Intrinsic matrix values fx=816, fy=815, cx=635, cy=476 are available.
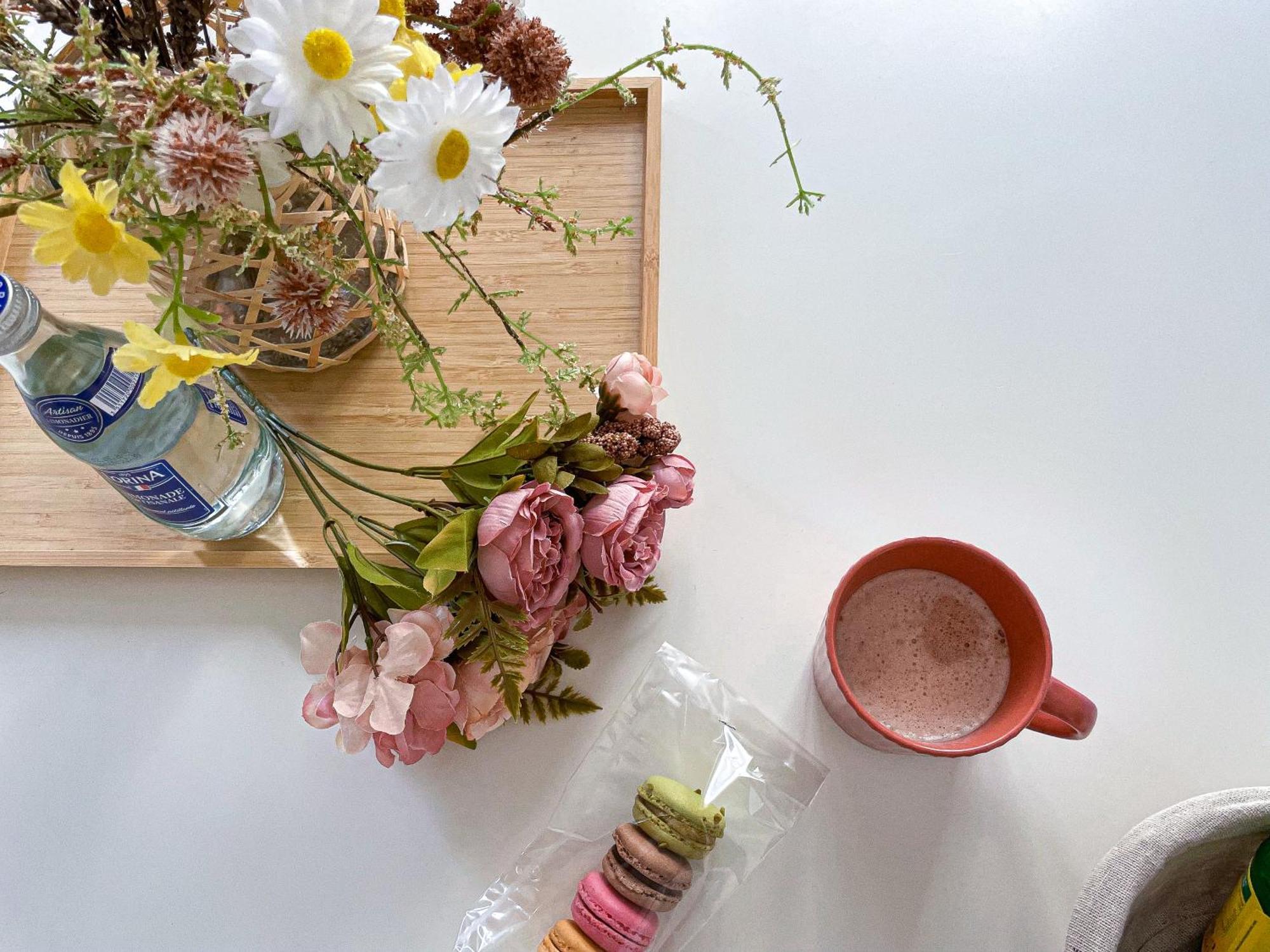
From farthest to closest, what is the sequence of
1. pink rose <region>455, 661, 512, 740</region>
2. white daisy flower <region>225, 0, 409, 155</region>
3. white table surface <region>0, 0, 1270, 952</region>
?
white table surface <region>0, 0, 1270, 952</region> < pink rose <region>455, 661, 512, 740</region> < white daisy flower <region>225, 0, 409, 155</region>

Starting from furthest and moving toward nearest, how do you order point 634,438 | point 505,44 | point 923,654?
point 923,654, point 634,438, point 505,44

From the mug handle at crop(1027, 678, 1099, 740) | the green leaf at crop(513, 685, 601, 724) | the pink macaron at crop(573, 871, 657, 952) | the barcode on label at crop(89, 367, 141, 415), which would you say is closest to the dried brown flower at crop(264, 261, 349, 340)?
the barcode on label at crop(89, 367, 141, 415)

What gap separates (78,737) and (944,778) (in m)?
0.71

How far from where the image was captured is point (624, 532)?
0.51 meters

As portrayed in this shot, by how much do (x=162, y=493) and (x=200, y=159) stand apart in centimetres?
30

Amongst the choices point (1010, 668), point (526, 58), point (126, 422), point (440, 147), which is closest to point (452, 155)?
point (440, 147)

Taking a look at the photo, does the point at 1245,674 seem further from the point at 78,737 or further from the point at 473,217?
the point at 78,737

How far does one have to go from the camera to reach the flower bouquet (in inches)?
13.8

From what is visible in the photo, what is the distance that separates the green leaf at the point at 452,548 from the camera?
1.56 ft

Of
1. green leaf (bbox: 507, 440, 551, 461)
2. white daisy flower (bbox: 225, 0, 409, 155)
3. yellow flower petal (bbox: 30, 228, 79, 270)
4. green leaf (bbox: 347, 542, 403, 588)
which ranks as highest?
white daisy flower (bbox: 225, 0, 409, 155)

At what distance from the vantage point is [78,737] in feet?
2.21

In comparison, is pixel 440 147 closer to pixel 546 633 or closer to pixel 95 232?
pixel 95 232

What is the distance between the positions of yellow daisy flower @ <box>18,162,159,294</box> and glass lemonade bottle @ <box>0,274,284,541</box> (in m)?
0.12

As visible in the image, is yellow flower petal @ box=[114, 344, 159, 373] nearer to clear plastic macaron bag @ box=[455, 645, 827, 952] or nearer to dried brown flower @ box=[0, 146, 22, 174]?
dried brown flower @ box=[0, 146, 22, 174]
